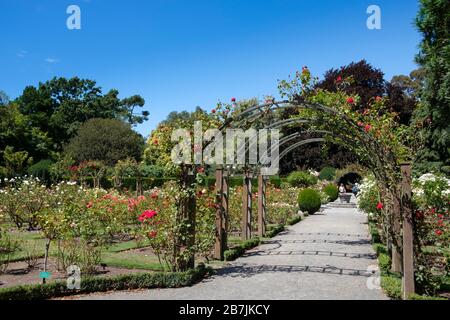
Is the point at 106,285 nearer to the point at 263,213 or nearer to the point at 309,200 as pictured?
the point at 263,213

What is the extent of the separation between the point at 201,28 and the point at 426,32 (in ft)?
15.7

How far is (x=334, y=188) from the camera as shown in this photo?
2514 cm

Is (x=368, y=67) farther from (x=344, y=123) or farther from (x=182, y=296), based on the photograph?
(x=182, y=296)

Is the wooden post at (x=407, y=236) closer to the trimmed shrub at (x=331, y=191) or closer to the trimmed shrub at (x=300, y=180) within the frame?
the trimmed shrub at (x=300, y=180)

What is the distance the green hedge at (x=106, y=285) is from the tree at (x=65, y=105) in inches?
1424

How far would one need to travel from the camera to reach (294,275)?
638 centimetres

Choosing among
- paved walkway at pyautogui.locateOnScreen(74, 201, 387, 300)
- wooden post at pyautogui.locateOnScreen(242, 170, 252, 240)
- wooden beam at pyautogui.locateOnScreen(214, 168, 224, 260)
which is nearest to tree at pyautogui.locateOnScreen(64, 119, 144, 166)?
wooden post at pyautogui.locateOnScreen(242, 170, 252, 240)

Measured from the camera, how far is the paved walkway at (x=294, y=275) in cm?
521

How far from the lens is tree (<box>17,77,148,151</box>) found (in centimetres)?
3979

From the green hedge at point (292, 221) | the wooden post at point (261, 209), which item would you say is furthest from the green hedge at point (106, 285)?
the green hedge at point (292, 221)

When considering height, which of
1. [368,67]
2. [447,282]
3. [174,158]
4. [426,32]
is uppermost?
[368,67]

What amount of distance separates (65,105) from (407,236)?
4179 centimetres

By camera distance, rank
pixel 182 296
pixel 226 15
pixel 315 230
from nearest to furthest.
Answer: pixel 182 296
pixel 226 15
pixel 315 230
